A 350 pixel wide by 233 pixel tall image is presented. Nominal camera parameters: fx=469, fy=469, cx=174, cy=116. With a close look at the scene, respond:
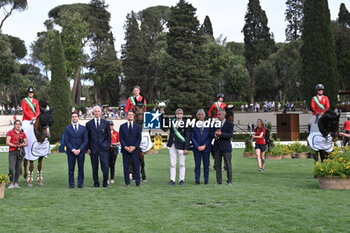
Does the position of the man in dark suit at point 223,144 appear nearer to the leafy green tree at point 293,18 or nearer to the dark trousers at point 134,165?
the dark trousers at point 134,165

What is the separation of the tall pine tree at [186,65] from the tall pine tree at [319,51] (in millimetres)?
15154

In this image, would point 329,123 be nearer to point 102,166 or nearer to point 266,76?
point 102,166

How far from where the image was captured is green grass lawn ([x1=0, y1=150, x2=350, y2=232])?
7.11m

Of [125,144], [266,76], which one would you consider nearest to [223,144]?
[125,144]

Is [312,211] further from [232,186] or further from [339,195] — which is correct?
[232,186]

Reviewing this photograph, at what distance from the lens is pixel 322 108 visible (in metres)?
13.0

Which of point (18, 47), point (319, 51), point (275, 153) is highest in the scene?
point (18, 47)

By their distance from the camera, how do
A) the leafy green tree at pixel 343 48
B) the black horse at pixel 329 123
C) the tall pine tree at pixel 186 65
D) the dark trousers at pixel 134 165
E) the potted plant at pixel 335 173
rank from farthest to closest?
the leafy green tree at pixel 343 48, the tall pine tree at pixel 186 65, the black horse at pixel 329 123, the dark trousers at pixel 134 165, the potted plant at pixel 335 173

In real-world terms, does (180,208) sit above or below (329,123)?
below

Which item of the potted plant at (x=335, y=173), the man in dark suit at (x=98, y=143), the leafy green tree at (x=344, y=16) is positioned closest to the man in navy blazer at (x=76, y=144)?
the man in dark suit at (x=98, y=143)

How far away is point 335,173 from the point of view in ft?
35.3

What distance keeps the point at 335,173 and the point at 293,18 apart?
77113 millimetres

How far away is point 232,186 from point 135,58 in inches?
2923

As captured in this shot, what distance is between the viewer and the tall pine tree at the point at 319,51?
42.9 meters
